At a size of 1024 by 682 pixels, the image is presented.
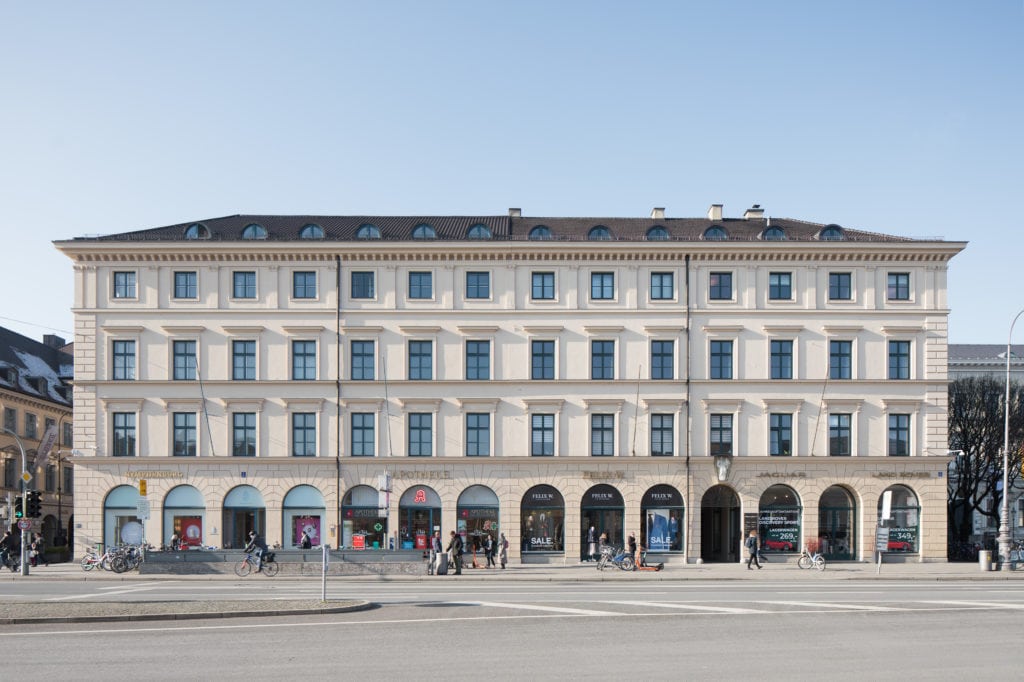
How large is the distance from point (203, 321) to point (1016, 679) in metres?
40.6

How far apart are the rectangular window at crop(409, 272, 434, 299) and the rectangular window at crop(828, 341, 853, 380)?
18.3 m

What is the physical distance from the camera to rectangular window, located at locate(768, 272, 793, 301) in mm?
51250

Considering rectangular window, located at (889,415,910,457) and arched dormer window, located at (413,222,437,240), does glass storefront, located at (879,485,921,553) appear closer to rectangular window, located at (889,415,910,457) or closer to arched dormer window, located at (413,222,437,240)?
rectangular window, located at (889,415,910,457)

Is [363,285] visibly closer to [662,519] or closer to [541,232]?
[541,232]

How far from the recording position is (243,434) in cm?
5069

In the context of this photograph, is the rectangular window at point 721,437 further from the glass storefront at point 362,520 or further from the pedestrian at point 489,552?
the glass storefront at point 362,520

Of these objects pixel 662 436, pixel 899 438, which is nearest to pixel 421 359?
pixel 662 436

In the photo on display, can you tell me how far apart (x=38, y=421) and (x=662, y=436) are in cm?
4264

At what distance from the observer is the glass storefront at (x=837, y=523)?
50562 mm

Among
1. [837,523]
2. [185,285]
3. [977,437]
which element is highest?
[185,285]

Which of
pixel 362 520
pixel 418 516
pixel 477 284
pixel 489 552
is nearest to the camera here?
pixel 489 552

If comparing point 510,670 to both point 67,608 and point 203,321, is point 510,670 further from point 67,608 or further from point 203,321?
point 203,321

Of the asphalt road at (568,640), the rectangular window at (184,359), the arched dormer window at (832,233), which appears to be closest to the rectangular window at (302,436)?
the rectangular window at (184,359)

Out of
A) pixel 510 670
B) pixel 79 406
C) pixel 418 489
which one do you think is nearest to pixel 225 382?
pixel 79 406
